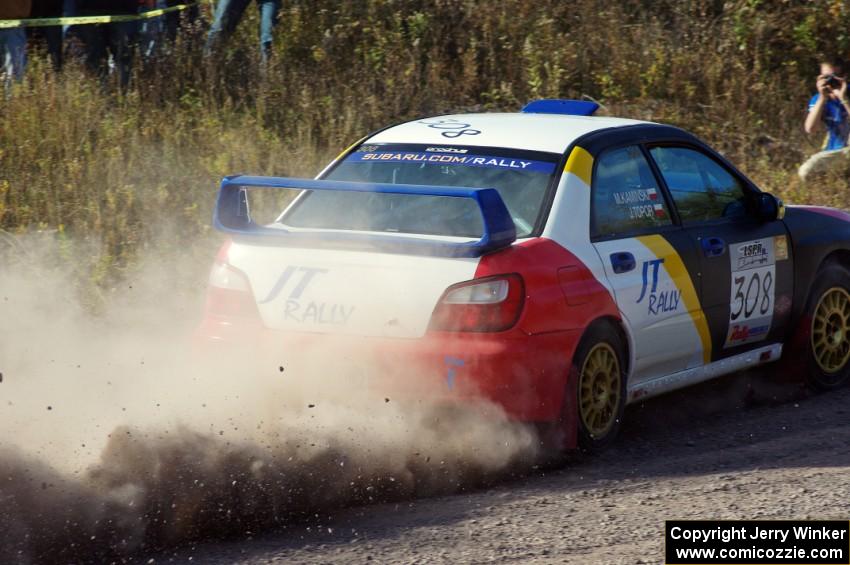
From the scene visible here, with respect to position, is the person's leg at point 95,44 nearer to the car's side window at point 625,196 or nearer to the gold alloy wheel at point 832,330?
the car's side window at point 625,196

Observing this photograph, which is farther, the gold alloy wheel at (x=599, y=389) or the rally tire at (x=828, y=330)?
the rally tire at (x=828, y=330)

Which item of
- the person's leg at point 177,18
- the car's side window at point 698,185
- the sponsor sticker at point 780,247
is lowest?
the sponsor sticker at point 780,247

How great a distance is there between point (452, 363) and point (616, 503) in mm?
873

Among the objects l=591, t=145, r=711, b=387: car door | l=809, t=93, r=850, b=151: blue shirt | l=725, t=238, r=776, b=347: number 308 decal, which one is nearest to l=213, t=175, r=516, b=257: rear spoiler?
l=591, t=145, r=711, b=387: car door

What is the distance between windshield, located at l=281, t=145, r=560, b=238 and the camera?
20.1 ft

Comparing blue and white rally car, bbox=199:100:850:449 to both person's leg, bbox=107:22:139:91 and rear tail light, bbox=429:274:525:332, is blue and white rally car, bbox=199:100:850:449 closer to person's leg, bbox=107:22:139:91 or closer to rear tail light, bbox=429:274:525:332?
rear tail light, bbox=429:274:525:332

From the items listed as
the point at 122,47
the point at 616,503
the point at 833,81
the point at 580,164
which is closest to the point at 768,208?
the point at 580,164

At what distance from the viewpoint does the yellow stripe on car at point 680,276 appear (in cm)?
651

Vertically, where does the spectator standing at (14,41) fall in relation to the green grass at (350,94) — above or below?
above

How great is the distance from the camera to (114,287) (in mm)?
9078

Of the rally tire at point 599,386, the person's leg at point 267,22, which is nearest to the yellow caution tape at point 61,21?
the person's leg at point 267,22

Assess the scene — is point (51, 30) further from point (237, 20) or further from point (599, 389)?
point (599, 389)

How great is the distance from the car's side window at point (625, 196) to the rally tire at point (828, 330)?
1385 millimetres

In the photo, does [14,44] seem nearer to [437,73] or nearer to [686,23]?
[437,73]
